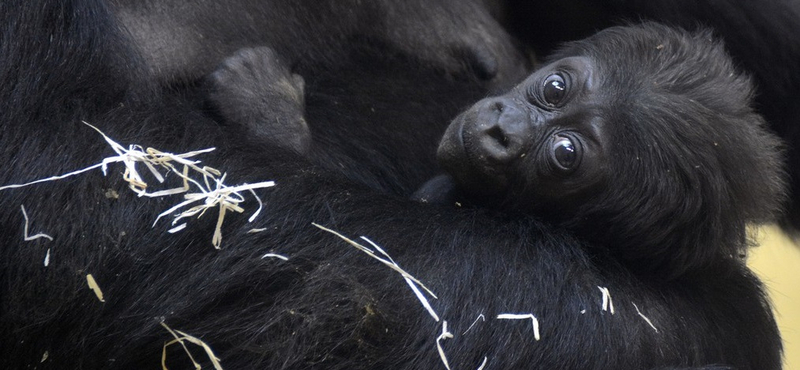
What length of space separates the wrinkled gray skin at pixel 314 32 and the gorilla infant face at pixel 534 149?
38cm

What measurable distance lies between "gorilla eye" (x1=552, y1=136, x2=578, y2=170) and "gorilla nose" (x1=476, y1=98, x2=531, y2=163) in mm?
83

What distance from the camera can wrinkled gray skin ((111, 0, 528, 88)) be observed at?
2402 millimetres

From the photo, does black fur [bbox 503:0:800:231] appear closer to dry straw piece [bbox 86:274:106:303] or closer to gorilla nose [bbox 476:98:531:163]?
gorilla nose [bbox 476:98:531:163]

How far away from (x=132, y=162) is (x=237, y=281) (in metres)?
0.32

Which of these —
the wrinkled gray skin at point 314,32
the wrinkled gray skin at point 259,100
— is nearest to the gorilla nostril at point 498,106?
the wrinkled gray skin at point 314,32

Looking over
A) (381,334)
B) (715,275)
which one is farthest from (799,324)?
(381,334)

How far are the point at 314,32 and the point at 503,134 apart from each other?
65 cm

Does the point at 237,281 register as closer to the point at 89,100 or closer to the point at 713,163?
the point at 89,100

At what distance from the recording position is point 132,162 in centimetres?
192

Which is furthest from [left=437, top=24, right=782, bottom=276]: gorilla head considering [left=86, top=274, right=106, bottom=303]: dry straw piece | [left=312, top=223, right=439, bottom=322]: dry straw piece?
[left=86, top=274, right=106, bottom=303]: dry straw piece

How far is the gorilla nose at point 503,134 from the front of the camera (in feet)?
8.11

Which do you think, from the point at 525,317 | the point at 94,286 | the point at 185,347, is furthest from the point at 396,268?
the point at 94,286

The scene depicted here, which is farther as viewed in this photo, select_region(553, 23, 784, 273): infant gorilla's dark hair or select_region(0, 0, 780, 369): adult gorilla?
select_region(553, 23, 784, 273): infant gorilla's dark hair

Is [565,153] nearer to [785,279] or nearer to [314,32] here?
[314,32]
